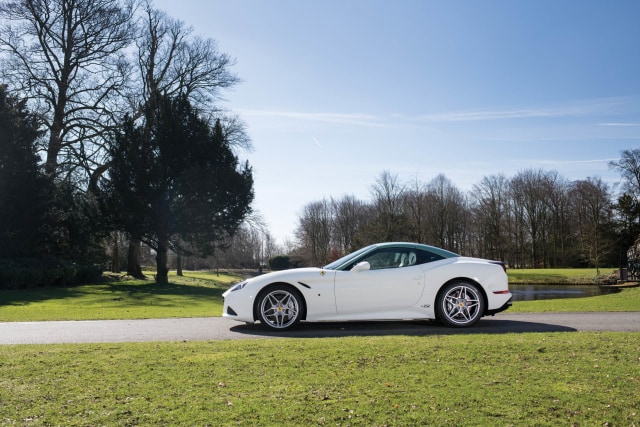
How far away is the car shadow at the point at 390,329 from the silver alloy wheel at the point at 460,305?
0.56 ft

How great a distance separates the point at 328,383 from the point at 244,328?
4.40m

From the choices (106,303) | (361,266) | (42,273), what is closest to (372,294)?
(361,266)

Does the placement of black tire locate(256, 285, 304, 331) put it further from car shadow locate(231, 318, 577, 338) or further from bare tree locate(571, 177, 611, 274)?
bare tree locate(571, 177, 611, 274)

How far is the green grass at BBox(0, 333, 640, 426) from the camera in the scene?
3.99m

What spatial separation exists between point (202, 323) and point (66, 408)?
18.8 feet

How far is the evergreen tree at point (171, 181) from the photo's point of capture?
30125 mm

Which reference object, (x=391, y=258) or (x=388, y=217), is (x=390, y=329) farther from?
(x=388, y=217)

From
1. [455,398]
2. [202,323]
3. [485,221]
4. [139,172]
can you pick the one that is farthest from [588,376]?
[485,221]

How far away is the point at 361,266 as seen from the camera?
871cm

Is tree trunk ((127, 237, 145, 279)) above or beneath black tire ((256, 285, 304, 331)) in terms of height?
above

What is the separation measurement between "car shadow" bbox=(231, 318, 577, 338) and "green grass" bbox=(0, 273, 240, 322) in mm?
3546

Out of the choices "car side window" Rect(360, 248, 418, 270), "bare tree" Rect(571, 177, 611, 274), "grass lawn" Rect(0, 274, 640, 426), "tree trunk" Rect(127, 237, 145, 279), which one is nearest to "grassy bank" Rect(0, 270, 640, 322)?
"car side window" Rect(360, 248, 418, 270)

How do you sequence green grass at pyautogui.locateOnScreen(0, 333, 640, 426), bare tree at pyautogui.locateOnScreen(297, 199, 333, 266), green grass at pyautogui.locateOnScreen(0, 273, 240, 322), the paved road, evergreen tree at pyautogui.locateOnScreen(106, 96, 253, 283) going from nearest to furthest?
green grass at pyautogui.locateOnScreen(0, 333, 640, 426), the paved road, green grass at pyautogui.locateOnScreen(0, 273, 240, 322), evergreen tree at pyautogui.locateOnScreen(106, 96, 253, 283), bare tree at pyautogui.locateOnScreen(297, 199, 333, 266)

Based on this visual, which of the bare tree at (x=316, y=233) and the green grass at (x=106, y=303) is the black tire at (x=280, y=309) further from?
the bare tree at (x=316, y=233)
